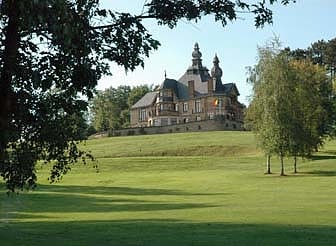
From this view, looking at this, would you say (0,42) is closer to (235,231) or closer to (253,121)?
(235,231)

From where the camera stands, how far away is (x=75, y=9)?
30.4 ft

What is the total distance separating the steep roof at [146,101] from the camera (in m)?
172

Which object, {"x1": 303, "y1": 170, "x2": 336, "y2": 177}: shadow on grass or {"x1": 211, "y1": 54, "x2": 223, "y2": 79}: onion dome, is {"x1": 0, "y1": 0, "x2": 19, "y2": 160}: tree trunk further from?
{"x1": 211, "y1": 54, "x2": 223, "y2": 79}: onion dome

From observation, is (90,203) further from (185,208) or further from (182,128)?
(182,128)

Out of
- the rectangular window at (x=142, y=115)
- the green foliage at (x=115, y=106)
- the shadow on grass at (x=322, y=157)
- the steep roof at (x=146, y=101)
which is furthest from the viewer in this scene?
the green foliage at (x=115, y=106)

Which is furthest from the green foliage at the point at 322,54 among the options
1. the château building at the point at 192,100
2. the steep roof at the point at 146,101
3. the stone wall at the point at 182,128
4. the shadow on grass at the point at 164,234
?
the shadow on grass at the point at 164,234

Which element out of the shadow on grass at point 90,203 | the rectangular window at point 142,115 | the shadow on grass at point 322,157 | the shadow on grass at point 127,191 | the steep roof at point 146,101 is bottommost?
the shadow on grass at point 127,191

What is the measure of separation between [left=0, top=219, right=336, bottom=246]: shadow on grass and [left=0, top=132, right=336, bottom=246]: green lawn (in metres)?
0.03

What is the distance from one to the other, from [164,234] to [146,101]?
153736 millimetres

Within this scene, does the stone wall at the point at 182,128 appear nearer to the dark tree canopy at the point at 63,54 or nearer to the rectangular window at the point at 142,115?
the rectangular window at the point at 142,115

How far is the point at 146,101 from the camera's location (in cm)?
17388

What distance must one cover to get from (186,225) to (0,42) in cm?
1425

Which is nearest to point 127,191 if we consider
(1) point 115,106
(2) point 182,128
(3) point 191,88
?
(2) point 182,128

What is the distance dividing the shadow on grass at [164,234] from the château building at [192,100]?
12991cm
